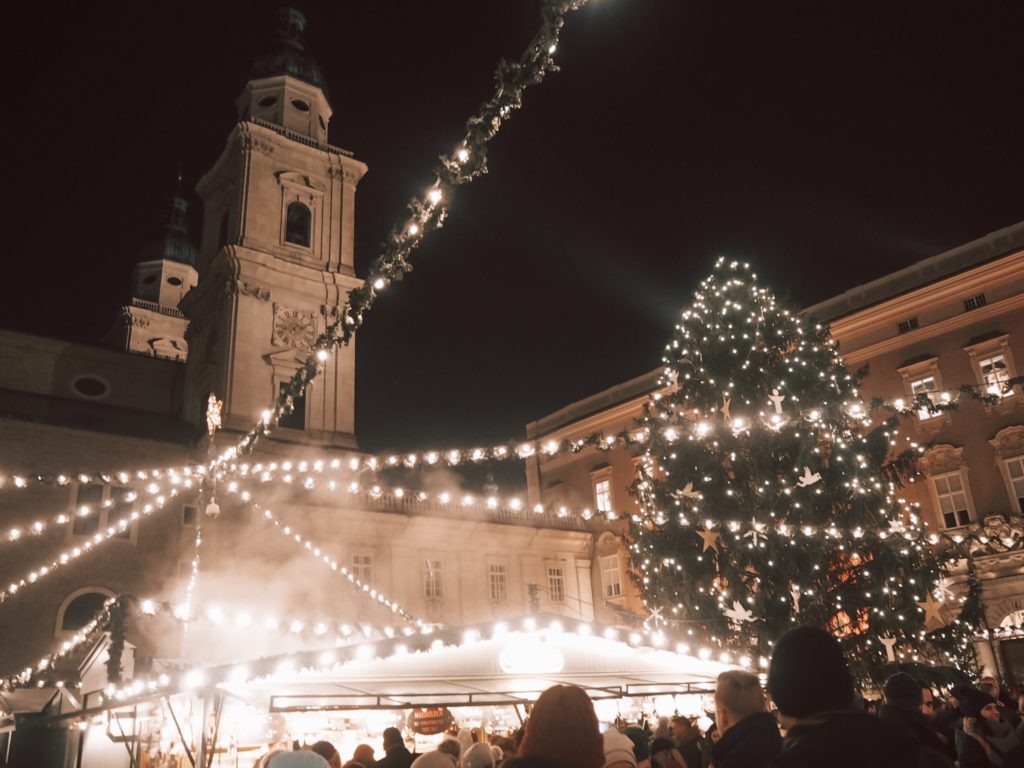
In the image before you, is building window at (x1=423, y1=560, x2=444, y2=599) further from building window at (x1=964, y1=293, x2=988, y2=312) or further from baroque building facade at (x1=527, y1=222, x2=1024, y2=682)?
building window at (x1=964, y1=293, x2=988, y2=312)

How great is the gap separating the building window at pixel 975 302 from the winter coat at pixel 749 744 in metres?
28.2

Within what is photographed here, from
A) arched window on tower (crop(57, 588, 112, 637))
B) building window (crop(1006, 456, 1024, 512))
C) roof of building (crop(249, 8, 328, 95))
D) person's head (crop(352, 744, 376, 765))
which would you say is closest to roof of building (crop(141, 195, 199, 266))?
roof of building (crop(249, 8, 328, 95))

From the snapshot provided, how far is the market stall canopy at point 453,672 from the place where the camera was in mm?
7023

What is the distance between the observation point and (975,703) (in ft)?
23.9

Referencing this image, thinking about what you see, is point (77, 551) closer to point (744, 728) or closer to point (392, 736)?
point (392, 736)

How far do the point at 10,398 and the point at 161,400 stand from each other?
6661 mm

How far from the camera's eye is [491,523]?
3328cm

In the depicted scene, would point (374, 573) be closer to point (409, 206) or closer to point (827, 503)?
point (827, 503)

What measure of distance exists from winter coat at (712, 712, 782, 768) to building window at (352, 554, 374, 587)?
27.4 meters

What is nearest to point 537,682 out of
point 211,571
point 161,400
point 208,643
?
point 208,643

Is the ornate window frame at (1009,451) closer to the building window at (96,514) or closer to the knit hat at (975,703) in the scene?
the knit hat at (975,703)

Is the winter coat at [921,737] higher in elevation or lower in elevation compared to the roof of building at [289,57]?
lower

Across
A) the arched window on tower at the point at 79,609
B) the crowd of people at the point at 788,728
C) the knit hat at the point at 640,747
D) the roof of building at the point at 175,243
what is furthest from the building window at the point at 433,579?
the roof of building at the point at 175,243

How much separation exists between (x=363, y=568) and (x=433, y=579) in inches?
119
